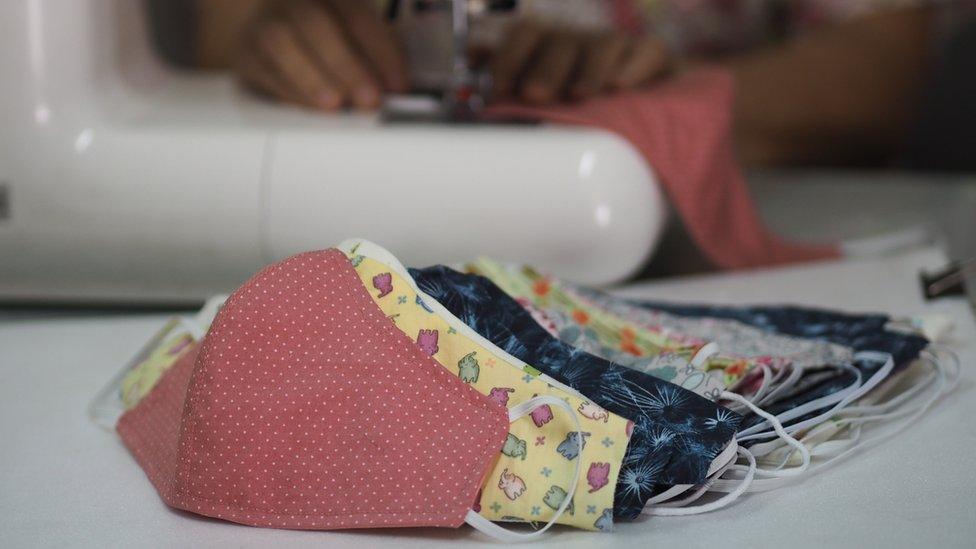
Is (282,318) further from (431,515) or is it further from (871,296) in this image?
(871,296)

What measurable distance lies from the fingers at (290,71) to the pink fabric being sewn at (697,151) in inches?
8.7

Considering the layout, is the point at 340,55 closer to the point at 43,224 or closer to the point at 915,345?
the point at 43,224

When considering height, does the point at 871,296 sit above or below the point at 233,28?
below

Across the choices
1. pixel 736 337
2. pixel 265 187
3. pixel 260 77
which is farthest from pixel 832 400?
pixel 260 77

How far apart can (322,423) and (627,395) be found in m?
0.20

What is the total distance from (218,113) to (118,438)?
56 cm

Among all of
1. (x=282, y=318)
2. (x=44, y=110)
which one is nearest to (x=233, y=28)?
(x=44, y=110)

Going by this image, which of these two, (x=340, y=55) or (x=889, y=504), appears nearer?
(x=889, y=504)

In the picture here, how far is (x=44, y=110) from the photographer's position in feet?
3.96

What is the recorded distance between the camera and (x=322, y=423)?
2.22 ft

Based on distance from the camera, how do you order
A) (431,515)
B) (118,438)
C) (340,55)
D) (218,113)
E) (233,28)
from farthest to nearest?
(233,28) → (340,55) → (218,113) → (118,438) → (431,515)

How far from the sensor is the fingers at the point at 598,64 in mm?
1389

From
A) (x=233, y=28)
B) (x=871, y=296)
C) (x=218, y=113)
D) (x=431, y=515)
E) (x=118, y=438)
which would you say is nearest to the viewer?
(x=431, y=515)

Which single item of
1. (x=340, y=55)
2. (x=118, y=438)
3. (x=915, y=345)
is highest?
(x=340, y=55)
